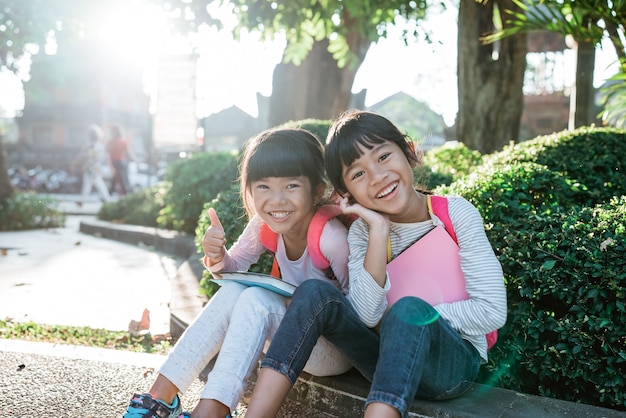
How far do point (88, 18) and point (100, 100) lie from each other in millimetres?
26372

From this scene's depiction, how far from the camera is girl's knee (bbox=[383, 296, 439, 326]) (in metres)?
2.14

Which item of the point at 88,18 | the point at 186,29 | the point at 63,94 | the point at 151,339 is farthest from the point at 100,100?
the point at 151,339

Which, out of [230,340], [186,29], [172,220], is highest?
[186,29]

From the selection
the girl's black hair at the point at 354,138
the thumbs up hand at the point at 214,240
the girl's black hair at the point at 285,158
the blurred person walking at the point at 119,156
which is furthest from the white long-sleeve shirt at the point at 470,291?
the blurred person walking at the point at 119,156

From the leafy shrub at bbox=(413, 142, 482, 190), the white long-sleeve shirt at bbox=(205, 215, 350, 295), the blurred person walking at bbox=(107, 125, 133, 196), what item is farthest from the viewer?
the blurred person walking at bbox=(107, 125, 133, 196)

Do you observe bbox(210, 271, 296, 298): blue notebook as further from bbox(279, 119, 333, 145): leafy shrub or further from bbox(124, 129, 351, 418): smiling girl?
bbox(279, 119, 333, 145): leafy shrub

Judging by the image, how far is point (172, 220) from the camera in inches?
339

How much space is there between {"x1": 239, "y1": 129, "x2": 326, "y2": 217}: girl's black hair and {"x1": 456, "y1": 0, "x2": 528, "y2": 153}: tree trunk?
4.71 m

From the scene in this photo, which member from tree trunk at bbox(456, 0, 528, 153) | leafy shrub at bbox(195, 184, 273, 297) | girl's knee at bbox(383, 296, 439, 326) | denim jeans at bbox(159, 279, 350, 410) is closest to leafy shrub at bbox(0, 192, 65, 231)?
leafy shrub at bbox(195, 184, 273, 297)

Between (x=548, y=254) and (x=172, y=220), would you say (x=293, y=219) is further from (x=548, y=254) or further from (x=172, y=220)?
(x=172, y=220)

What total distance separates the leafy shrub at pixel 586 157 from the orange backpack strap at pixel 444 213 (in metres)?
1.73

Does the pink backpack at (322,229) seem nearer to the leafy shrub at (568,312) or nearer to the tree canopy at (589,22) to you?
the leafy shrub at (568,312)

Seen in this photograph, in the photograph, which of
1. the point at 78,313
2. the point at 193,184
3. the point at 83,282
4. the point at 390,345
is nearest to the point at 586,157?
the point at 390,345

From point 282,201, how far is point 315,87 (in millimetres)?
8018
